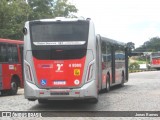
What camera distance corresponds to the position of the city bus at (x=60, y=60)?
15602mm

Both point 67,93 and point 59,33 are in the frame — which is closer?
point 67,93

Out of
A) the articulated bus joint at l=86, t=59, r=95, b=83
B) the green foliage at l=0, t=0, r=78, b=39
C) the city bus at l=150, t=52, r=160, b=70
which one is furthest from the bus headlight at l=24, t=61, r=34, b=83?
the city bus at l=150, t=52, r=160, b=70

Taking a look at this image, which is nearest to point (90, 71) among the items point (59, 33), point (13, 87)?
point (59, 33)

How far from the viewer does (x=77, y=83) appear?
15.6 metres

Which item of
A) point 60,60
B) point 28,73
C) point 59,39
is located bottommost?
point 28,73

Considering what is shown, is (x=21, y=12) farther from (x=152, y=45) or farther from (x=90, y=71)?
(x=152, y=45)

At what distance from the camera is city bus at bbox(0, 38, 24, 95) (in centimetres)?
2184

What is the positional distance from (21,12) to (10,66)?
81.3ft

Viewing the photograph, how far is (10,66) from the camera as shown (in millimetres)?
22594

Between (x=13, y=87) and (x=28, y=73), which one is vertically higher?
(x=28, y=73)

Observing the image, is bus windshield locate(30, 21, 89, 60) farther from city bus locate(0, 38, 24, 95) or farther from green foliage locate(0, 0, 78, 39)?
green foliage locate(0, 0, 78, 39)

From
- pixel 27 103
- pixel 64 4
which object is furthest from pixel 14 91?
pixel 64 4

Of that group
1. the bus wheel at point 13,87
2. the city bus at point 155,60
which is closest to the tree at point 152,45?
the city bus at point 155,60

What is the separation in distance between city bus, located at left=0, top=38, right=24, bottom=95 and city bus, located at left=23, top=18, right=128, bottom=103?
6044 mm
